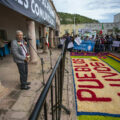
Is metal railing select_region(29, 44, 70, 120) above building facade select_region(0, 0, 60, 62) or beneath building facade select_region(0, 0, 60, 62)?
beneath

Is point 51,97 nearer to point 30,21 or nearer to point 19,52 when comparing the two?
point 19,52

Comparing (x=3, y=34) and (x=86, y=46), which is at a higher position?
(x=3, y=34)

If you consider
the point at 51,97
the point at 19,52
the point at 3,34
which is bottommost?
the point at 51,97

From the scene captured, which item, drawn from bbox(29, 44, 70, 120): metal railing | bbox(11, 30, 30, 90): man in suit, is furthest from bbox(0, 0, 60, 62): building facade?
bbox(29, 44, 70, 120): metal railing

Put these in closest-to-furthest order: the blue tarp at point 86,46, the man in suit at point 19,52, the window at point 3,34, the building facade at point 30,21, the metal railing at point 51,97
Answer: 1. the metal railing at point 51,97
2. the man in suit at point 19,52
3. the building facade at point 30,21
4. the window at point 3,34
5. the blue tarp at point 86,46

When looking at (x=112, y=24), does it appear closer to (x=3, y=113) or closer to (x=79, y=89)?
(x=79, y=89)

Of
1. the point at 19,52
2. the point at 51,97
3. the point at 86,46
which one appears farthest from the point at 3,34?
the point at 51,97

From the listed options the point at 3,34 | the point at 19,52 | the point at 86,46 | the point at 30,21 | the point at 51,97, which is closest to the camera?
the point at 51,97

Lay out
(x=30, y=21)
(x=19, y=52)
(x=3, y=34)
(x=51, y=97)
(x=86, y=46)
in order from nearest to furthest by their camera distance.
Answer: (x=51, y=97) → (x=19, y=52) → (x=30, y=21) → (x=3, y=34) → (x=86, y=46)

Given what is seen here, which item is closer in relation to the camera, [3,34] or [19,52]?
[19,52]

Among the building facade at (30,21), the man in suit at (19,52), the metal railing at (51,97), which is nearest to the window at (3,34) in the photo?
the building facade at (30,21)

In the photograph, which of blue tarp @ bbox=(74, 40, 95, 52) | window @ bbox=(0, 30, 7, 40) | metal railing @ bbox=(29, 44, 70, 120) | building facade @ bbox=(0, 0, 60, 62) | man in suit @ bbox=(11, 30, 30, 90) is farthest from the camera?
blue tarp @ bbox=(74, 40, 95, 52)

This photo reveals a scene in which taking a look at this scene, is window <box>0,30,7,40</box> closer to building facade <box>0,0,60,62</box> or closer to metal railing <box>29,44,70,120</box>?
building facade <box>0,0,60,62</box>

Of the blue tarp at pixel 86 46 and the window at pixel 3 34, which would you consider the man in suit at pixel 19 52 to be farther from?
the blue tarp at pixel 86 46
